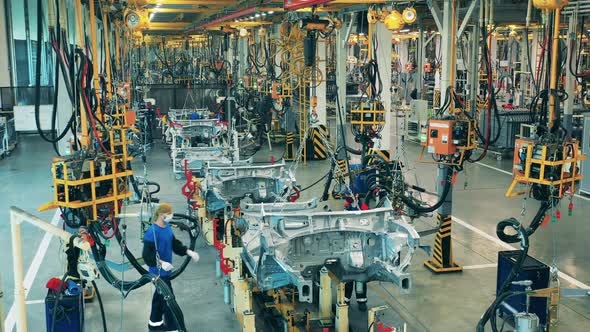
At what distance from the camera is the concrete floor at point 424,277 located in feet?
24.9

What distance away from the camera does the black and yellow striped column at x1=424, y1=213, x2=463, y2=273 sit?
9109mm

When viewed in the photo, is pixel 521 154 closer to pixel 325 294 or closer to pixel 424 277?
pixel 325 294

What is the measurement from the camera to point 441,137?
8547 mm

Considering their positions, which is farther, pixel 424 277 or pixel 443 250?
pixel 443 250

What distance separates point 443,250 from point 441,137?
5.79ft

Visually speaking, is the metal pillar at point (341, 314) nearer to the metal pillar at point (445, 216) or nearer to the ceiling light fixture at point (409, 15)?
the metal pillar at point (445, 216)

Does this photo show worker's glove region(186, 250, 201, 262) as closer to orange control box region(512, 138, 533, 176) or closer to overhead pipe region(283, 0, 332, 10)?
overhead pipe region(283, 0, 332, 10)

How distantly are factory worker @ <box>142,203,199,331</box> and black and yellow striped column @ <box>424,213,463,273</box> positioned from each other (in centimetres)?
386

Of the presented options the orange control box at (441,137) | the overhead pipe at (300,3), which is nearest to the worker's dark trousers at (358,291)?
the orange control box at (441,137)

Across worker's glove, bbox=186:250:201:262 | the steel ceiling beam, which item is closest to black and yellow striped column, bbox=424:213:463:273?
worker's glove, bbox=186:250:201:262

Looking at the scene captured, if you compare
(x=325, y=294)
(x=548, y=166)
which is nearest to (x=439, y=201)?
(x=548, y=166)

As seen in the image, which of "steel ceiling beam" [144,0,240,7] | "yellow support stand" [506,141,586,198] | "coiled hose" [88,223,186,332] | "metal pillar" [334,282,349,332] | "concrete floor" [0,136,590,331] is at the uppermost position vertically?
"steel ceiling beam" [144,0,240,7]

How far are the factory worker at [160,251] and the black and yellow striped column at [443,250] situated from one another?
386cm

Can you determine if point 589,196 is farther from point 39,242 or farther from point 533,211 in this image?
point 39,242
